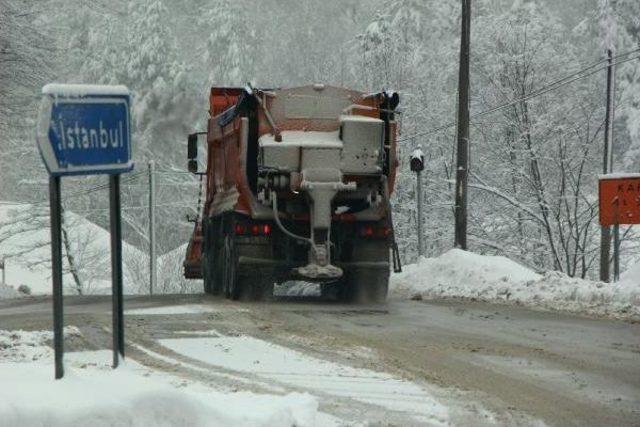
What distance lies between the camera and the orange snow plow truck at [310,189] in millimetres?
16500

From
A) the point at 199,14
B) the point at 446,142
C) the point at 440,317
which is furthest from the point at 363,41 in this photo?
the point at 440,317

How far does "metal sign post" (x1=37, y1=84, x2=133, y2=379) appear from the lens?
20.2ft

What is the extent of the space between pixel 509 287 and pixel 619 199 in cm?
224

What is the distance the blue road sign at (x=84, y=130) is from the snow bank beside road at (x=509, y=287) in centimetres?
979

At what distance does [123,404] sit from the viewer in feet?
18.4

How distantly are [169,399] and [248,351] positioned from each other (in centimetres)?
468

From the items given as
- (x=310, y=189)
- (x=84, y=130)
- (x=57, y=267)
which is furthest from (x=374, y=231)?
(x=57, y=267)

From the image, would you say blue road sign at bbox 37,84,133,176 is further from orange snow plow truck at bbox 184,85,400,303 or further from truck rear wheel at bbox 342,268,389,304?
truck rear wheel at bbox 342,268,389,304

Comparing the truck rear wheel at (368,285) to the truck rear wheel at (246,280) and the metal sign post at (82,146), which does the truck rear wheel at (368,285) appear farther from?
the metal sign post at (82,146)

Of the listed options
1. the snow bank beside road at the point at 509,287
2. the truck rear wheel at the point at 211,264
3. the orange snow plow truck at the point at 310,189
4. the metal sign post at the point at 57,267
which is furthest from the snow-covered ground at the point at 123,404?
the truck rear wheel at the point at 211,264

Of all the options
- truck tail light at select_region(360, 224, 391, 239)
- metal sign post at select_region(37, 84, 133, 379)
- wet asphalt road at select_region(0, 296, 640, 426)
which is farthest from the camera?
truck tail light at select_region(360, 224, 391, 239)

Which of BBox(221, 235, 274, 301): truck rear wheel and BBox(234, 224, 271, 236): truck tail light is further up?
BBox(234, 224, 271, 236): truck tail light

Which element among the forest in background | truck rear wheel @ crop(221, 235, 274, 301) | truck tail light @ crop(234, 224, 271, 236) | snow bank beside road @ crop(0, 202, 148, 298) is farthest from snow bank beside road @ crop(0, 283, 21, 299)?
truck tail light @ crop(234, 224, 271, 236)

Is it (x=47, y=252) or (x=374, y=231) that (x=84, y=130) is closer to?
(x=374, y=231)
